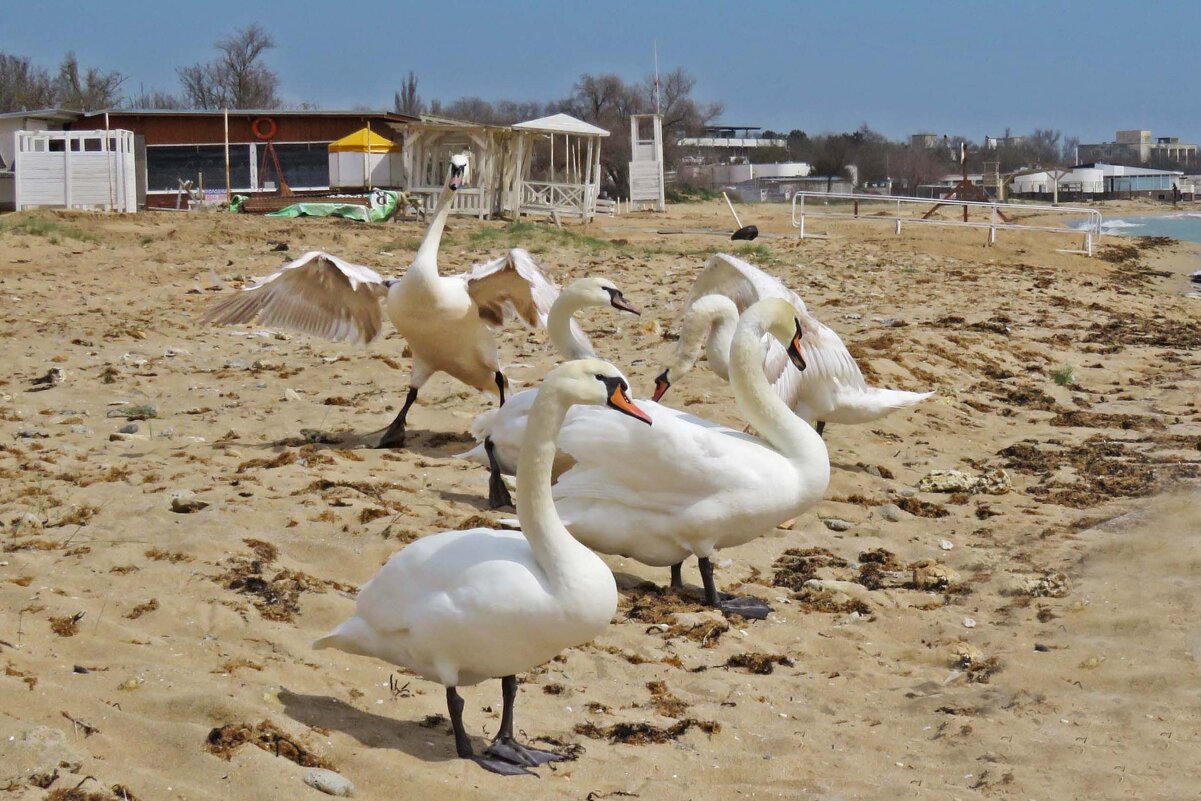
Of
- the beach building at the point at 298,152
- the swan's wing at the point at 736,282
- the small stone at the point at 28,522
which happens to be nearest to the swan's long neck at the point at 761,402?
the swan's wing at the point at 736,282

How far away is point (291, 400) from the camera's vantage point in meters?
9.62

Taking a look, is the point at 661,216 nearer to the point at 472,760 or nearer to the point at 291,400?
the point at 291,400

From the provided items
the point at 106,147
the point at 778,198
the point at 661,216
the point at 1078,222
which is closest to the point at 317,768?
the point at 106,147

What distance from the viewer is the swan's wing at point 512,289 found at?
29.9ft

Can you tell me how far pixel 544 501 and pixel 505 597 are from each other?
0.35 metres

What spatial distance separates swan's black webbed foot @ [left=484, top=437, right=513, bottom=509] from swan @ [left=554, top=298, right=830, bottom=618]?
3.03 ft

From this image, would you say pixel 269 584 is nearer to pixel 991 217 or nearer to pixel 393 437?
pixel 393 437

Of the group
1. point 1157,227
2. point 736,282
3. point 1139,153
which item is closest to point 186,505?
point 736,282

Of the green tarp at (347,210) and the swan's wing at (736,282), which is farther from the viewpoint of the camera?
the green tarp at (347,210)

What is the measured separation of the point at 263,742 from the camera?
404 centimetres

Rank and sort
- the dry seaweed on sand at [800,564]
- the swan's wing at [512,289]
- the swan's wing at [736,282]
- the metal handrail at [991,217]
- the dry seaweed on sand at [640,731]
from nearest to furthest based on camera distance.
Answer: the dry seaweed on sand at [640,731]
the dry seaweed on sand at [800,564]
the swan's wing at [736,282]
the swan's wing at [512,289]
the metal handrail at [991,217]

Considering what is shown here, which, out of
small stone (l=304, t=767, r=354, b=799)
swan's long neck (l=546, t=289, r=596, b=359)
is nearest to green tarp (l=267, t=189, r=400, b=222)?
swan's long neck (l=546, t=289, r=596, b=359)

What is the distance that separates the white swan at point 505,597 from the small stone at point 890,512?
3.74m

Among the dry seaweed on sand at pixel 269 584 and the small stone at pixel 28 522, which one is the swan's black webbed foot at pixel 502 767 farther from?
the small stone at pixel 28 522
